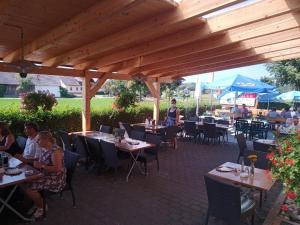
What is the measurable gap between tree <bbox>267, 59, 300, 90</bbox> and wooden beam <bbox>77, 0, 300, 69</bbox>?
45.5 feet

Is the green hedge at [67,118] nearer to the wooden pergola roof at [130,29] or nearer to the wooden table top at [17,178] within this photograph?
the wooden pergola roof at [130,29]

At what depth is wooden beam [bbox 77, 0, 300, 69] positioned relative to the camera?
3762mm

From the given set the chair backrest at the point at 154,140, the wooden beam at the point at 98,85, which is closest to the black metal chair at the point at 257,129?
the chair backrest at the point at 154,140

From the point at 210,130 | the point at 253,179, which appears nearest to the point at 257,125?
the point at 210,130

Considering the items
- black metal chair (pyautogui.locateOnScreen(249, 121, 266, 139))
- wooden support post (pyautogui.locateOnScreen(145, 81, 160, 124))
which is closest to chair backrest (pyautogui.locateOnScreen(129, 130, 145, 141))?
wooden support post (pyautogui.locateOnScreen(145, 81, 160, 124))

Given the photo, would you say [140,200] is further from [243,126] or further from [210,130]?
[243,126]

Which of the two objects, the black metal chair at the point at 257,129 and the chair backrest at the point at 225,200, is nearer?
the chair backrest at the point at 225,200

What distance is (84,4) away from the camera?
11.7ft

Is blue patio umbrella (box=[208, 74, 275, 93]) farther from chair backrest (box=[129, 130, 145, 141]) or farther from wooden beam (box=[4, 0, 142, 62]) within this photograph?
wooden beam (box=[4, 0, 142, 62])

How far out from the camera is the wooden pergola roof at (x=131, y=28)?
3549 millimetres

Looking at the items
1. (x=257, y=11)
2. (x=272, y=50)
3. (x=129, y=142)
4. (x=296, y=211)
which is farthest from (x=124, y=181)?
(x=272, y=50)

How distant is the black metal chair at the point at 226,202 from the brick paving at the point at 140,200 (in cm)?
69

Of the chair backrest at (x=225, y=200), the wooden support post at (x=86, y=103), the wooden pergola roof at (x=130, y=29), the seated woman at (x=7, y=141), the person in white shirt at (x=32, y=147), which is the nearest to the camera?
the chair backrest at (x=225, y=200)

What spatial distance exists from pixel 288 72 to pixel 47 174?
16834 millimetres
